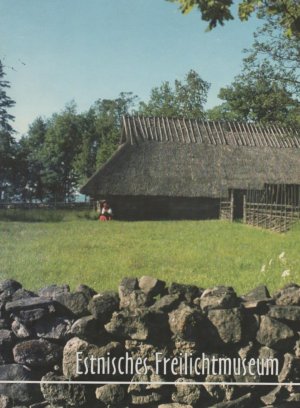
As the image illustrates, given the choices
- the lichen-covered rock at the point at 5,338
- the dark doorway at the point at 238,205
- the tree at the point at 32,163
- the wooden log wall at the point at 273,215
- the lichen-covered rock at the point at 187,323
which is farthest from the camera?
the dark doorway at the point at 238,205

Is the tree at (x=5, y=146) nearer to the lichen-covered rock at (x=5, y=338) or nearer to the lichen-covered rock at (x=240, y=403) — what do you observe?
the lichen-covered rock at (x=5, y=338)

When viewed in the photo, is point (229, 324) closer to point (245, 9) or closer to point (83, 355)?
point (83, 355)

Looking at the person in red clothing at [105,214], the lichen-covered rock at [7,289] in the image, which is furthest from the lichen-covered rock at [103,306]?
the person in red clothing at [105,214]

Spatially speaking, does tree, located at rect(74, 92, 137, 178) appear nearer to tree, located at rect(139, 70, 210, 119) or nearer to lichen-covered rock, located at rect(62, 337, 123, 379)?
tree, located at rect(139, 70, 210, 119)

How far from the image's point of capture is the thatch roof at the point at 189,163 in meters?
17.2

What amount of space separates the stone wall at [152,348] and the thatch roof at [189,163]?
44.0ft

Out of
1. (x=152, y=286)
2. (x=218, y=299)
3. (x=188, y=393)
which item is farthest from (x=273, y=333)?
(x=152, y=286)

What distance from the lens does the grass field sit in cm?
450

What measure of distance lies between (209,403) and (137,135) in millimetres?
15183

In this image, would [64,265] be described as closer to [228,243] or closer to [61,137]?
[61,137]

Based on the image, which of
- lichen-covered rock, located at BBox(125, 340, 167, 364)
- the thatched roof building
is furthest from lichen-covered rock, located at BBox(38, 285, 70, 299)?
the thatched roof building

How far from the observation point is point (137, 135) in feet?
58.4

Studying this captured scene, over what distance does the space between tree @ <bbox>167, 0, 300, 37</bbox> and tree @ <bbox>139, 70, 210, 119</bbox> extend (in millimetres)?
817

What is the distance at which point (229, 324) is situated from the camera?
10.2 ft
